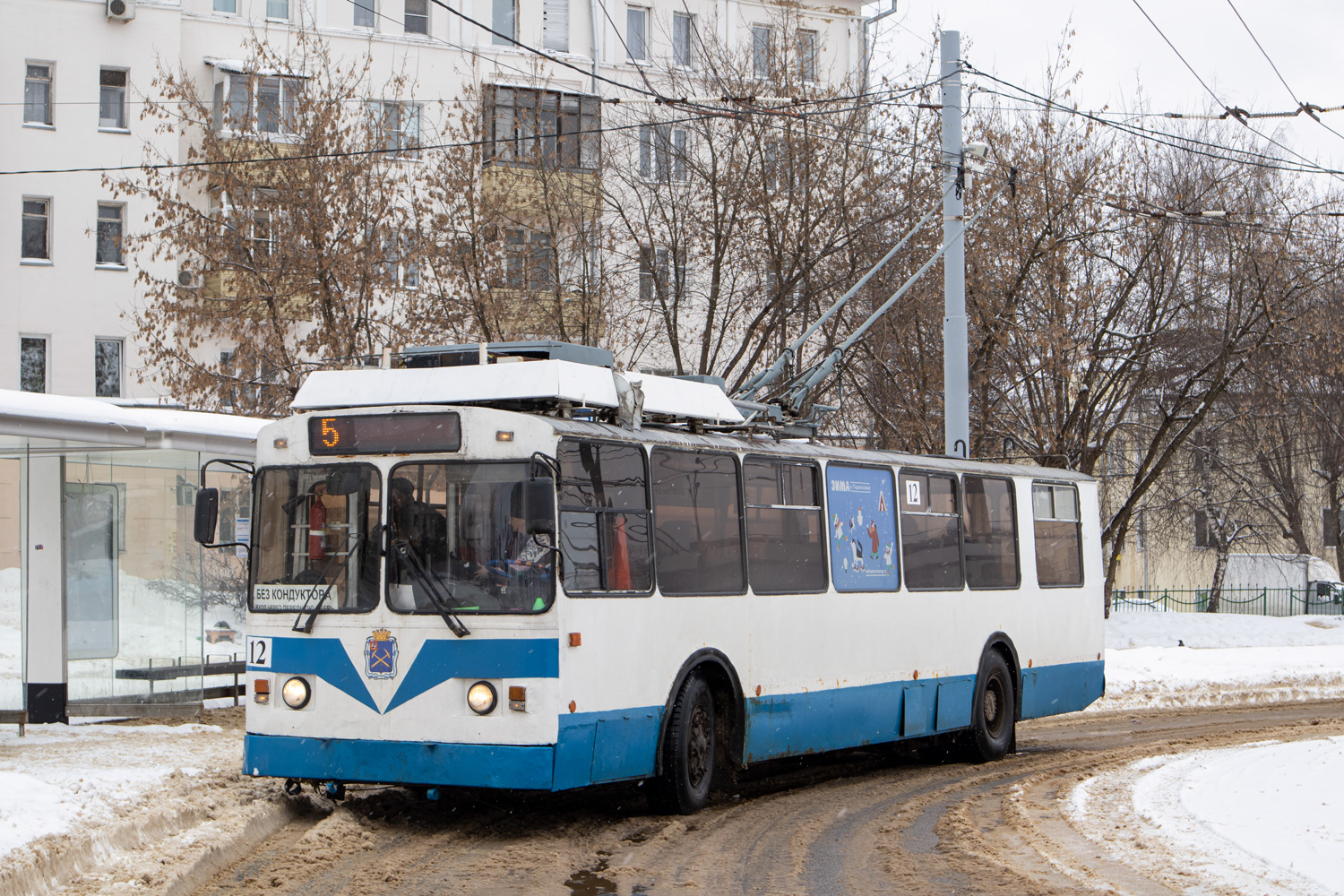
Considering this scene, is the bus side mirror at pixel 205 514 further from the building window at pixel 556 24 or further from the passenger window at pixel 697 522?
the building window at pixel 556 24

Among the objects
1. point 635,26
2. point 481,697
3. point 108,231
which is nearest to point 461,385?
point 481,697

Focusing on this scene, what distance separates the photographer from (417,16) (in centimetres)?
3838

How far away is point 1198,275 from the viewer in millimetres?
30562

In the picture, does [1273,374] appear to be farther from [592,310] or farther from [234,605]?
[234,605]

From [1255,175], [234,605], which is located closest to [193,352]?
[234,605]

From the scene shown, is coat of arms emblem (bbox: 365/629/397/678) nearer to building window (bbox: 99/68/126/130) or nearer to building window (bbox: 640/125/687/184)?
building window (bbox: 640/125/687/184)

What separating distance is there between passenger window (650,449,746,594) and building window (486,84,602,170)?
1438cm

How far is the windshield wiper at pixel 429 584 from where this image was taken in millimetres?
9055

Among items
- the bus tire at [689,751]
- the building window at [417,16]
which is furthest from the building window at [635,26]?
the bus tire at [689,751]

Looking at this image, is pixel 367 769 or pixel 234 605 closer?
pixel 367 769

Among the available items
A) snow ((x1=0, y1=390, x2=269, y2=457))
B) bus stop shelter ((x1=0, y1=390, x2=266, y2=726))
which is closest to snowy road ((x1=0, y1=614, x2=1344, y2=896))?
bus stop shelter ((x1=0, y1=390, x2=266, y2=726))

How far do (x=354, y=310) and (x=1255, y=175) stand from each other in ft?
58.6

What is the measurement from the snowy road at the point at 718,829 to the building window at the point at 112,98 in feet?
82.9

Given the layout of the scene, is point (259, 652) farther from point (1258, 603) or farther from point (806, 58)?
point (1258, 603)
